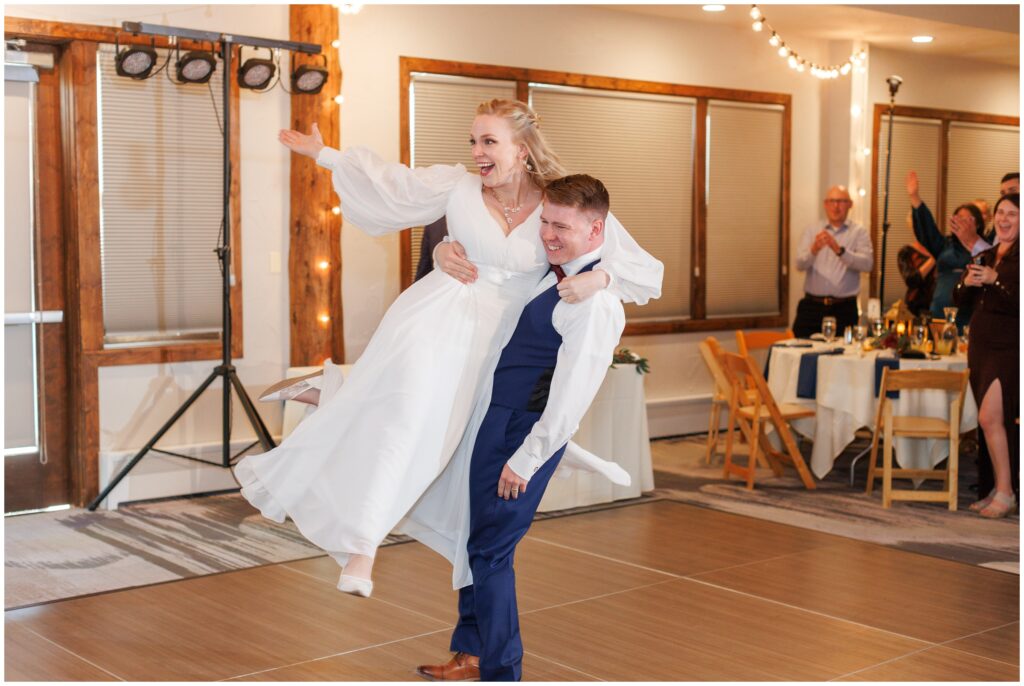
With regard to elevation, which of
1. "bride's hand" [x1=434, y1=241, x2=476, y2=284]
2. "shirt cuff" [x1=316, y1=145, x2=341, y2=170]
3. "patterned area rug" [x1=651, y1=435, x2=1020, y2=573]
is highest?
"shirt cuff" [x1=316, y1=145, x2=341, y2=170]

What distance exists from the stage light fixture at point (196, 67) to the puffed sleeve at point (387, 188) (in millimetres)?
3060

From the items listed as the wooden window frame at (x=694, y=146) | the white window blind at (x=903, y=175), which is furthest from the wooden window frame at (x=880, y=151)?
the wooden window frame at (x=694, y=146)

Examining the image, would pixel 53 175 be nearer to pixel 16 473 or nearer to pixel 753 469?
pixel 16 473

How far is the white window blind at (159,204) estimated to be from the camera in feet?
21.9

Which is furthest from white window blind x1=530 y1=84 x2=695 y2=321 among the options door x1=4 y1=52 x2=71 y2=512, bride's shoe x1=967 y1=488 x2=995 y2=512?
door x1=4 y1=52 x2=71 y2=512

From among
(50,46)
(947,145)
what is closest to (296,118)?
(50,46)

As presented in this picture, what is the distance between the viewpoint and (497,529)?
3.55 metres

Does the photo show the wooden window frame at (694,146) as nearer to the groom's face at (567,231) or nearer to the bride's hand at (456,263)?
the bride's hand at (456,263)

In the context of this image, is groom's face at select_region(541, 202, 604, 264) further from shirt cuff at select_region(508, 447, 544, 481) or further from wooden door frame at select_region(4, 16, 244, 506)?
wooden door frame at select_region(4, 16, 244, 506)

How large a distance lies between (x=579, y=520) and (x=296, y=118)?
2.89m

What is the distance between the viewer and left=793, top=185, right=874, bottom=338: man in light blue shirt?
8.88m

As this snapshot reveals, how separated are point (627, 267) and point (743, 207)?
6544mm

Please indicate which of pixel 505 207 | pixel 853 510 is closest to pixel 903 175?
pixel 853 510

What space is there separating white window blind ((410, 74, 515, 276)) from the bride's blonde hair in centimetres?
427
